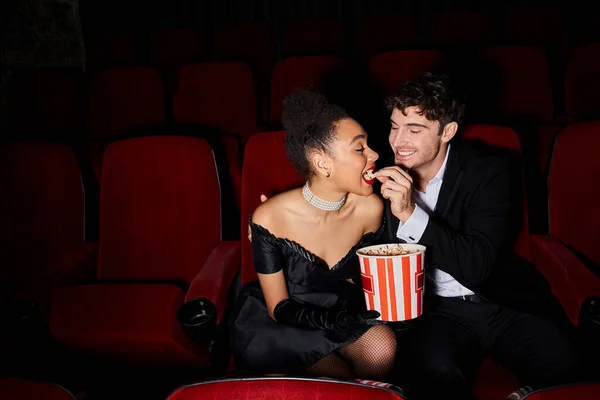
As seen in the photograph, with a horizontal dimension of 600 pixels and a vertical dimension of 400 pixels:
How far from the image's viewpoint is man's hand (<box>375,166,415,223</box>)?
92 cm

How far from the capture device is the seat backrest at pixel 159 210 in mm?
1311

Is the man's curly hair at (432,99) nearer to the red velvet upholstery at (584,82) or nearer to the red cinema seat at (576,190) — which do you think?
the red cinema seat at (576,190)

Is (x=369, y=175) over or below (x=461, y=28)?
below

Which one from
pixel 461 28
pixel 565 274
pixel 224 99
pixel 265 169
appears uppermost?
pixel 461 28

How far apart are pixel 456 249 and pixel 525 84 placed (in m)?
1.46

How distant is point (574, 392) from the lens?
52 centimetres

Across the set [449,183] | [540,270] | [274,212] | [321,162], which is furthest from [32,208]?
[540,270]

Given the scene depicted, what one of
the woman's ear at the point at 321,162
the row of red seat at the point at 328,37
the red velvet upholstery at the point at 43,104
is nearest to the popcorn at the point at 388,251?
the woman's ear at the point at 321,162

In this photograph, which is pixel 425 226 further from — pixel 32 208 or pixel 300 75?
pixel 300 75

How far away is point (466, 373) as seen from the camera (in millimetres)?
951

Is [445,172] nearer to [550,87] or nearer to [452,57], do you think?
[550,87]

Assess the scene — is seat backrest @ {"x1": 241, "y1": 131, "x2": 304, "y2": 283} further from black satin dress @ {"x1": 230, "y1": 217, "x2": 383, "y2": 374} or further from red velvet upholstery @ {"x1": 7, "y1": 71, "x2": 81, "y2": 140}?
red velvet upholstery @ {"x1": 7, "y1": 71, "x2": 81, "y2": 140}

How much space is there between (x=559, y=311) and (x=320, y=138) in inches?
23.1

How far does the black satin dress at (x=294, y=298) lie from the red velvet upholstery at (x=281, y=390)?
0.46 meters
